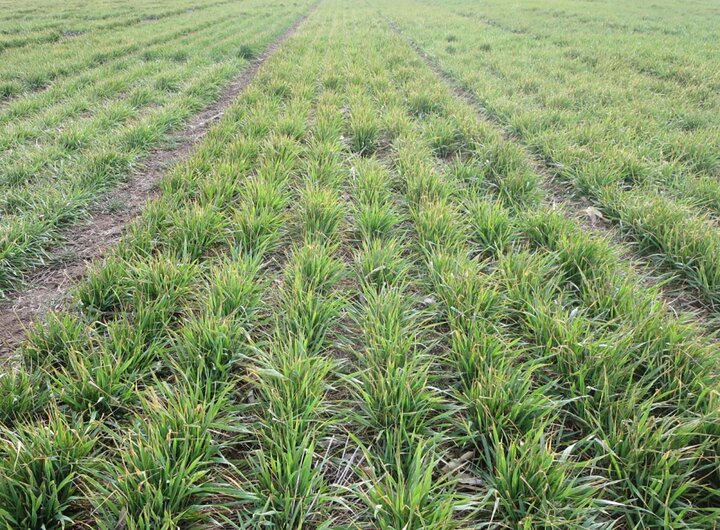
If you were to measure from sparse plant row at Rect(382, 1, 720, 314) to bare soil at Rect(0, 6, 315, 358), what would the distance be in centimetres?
367

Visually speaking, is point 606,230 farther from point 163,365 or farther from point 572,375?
point 163,365

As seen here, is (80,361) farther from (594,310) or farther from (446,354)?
(594,310)

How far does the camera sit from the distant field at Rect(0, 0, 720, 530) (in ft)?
4.47

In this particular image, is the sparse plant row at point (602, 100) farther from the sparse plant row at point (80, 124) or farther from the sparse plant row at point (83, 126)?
the sparse plant row at point (80, 124)

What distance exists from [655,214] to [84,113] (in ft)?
21.8

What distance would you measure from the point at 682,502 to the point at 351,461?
1114 millimetres

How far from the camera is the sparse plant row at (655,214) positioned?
2.52 meters

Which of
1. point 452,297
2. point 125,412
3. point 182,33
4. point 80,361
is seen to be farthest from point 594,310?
point 182,33

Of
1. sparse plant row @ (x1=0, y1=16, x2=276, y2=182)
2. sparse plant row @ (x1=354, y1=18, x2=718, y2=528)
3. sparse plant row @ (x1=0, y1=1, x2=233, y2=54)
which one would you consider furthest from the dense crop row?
sparse plant row @ (x1=354, y1=18, x2=718, y2=528)

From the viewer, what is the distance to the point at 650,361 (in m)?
1.83

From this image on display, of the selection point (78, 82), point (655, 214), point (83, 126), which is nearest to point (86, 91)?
point (78, 82)

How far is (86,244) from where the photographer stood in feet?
9.87

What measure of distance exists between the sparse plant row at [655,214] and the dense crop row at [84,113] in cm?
417

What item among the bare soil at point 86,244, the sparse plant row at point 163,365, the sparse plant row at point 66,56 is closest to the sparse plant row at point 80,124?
the bare soil at point 86,244
